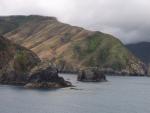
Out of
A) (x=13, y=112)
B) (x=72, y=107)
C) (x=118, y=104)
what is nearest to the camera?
(x=13, y=112)

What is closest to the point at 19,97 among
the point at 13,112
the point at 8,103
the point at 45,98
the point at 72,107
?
the point at 45,98

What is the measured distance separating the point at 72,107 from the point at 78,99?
2836 cm

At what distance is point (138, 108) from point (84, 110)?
2490 centimetres

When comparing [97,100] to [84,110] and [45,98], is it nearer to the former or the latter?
[45,98]

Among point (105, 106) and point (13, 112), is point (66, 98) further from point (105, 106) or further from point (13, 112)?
point (13, 112)

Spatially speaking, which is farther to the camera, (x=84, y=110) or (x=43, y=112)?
(x=84, y=110)

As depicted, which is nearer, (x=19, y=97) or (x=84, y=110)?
(x=84, y=110)

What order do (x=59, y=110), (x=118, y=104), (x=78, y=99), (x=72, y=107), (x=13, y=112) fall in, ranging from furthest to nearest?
(x=78, y=99), (x=118, y=104), (x=72, y=107), (x=59, y=110), (x=13, y=112)

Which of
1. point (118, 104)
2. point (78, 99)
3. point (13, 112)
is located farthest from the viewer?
point (78, 99)

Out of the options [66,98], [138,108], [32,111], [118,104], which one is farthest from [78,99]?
[32,111]

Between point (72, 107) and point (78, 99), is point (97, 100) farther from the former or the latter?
point (72, 107)

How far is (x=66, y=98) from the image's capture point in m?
199

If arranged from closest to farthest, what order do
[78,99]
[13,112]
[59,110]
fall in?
[13,112] → [59,110] → [78,99]

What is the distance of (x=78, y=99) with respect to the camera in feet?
642
